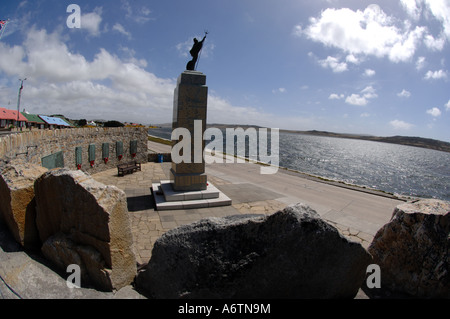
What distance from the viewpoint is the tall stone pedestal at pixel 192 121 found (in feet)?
29.6

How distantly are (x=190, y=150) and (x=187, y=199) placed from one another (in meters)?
1.97

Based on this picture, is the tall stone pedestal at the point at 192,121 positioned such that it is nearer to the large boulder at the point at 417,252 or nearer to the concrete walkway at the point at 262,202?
the concrete walkway at the point at 262,202

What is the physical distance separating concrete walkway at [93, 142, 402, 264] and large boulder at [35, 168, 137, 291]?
4.71 feet

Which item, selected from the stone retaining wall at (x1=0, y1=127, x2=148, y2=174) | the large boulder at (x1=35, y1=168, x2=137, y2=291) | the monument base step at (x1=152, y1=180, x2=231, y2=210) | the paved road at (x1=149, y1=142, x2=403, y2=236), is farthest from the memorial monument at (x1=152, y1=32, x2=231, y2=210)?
the large boulder at (x1=35, y1=168, x2=137, y2=291)

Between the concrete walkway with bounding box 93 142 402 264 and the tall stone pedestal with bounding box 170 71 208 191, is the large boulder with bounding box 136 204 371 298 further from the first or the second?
the tall stone pedestal with bounding box 170 71 208 191

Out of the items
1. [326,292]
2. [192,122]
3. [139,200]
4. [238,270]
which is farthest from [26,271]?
[192,122]

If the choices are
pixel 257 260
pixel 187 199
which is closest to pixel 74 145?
pixel 187 199

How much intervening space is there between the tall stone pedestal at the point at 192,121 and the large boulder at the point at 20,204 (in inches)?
235

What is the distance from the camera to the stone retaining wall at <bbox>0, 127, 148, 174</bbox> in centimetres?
623

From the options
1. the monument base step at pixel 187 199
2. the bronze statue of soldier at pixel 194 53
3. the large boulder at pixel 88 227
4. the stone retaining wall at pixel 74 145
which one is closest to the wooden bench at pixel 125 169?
the stone retaining wall at pixel 74 145

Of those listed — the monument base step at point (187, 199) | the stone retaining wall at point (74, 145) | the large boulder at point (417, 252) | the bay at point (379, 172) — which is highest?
the stone retaining wall at point (74, 145)

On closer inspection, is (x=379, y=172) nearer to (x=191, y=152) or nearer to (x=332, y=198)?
(x=332, y=198)
